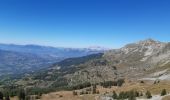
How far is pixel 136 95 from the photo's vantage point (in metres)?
195

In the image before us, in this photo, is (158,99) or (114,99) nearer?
(158,99)

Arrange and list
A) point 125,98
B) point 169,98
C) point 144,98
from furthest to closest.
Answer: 1. point 125,98
2. point 144,98
3. point 169,98

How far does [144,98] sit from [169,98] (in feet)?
81.9

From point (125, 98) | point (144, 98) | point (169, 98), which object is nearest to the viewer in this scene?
point (169, 98)

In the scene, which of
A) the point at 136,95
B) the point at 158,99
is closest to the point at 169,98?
the point at 158,99

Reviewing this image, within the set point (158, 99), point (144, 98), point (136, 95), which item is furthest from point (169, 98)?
point (136, 95)

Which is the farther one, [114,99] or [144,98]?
[114,99]

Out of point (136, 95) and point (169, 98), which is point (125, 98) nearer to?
point (136, 95)

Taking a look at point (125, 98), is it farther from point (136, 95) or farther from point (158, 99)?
point (158, 99)

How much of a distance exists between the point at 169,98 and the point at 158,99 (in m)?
9.23

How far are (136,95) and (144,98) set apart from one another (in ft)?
49.4

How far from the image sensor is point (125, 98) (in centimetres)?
19188

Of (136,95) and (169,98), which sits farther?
(136,95)

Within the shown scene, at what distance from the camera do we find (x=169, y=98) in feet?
515
